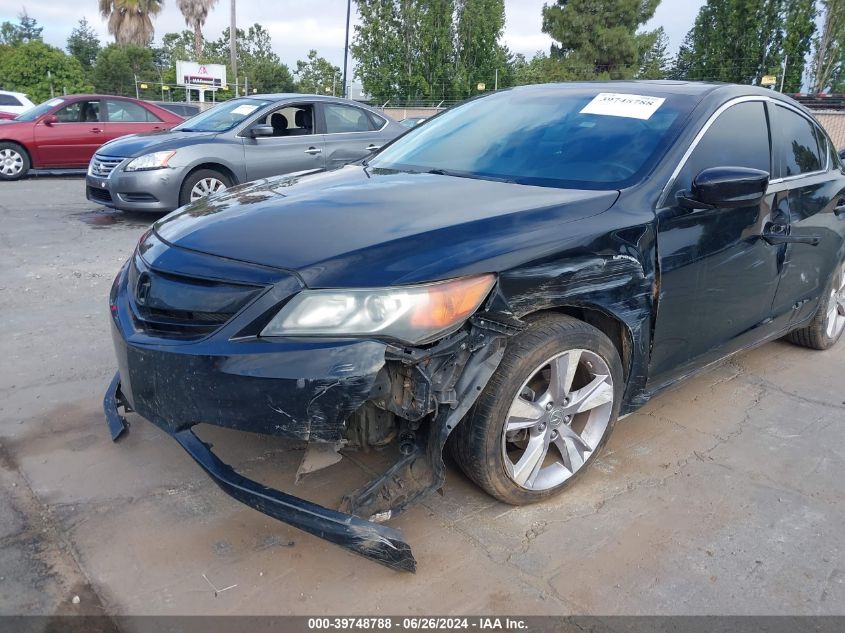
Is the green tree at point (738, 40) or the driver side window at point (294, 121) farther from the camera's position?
the green tree at point (738, 40)

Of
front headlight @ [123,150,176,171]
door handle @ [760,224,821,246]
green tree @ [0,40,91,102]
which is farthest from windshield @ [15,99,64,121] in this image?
green tree @ [0,40,91,102]

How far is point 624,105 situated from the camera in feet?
10.9

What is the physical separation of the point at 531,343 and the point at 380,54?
43.8 metres

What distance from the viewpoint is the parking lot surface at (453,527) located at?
2.29 m

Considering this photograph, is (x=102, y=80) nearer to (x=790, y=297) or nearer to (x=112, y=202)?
(x=112, y=202)

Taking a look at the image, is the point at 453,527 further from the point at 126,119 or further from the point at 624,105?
the point at 126,119

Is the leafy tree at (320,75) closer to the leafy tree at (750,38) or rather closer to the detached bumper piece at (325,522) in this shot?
the leafy tree at (750,38)

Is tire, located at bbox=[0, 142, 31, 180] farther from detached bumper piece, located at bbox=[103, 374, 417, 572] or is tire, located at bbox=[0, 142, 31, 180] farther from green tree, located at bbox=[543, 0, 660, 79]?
green tree, located at bbox=[543, 0, 660, 79]

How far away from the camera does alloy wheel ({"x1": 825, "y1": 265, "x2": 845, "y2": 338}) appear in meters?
4.47

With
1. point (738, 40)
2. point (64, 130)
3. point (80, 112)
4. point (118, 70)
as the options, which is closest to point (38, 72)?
point (118, 70)

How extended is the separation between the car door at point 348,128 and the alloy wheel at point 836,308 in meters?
5.78

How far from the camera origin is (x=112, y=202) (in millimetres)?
8258

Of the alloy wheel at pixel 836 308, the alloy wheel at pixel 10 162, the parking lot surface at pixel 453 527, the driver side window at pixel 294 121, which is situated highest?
the driver side window at pixel 294 121

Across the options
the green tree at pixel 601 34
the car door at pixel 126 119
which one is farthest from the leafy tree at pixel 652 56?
the car door at pixel 126 119
